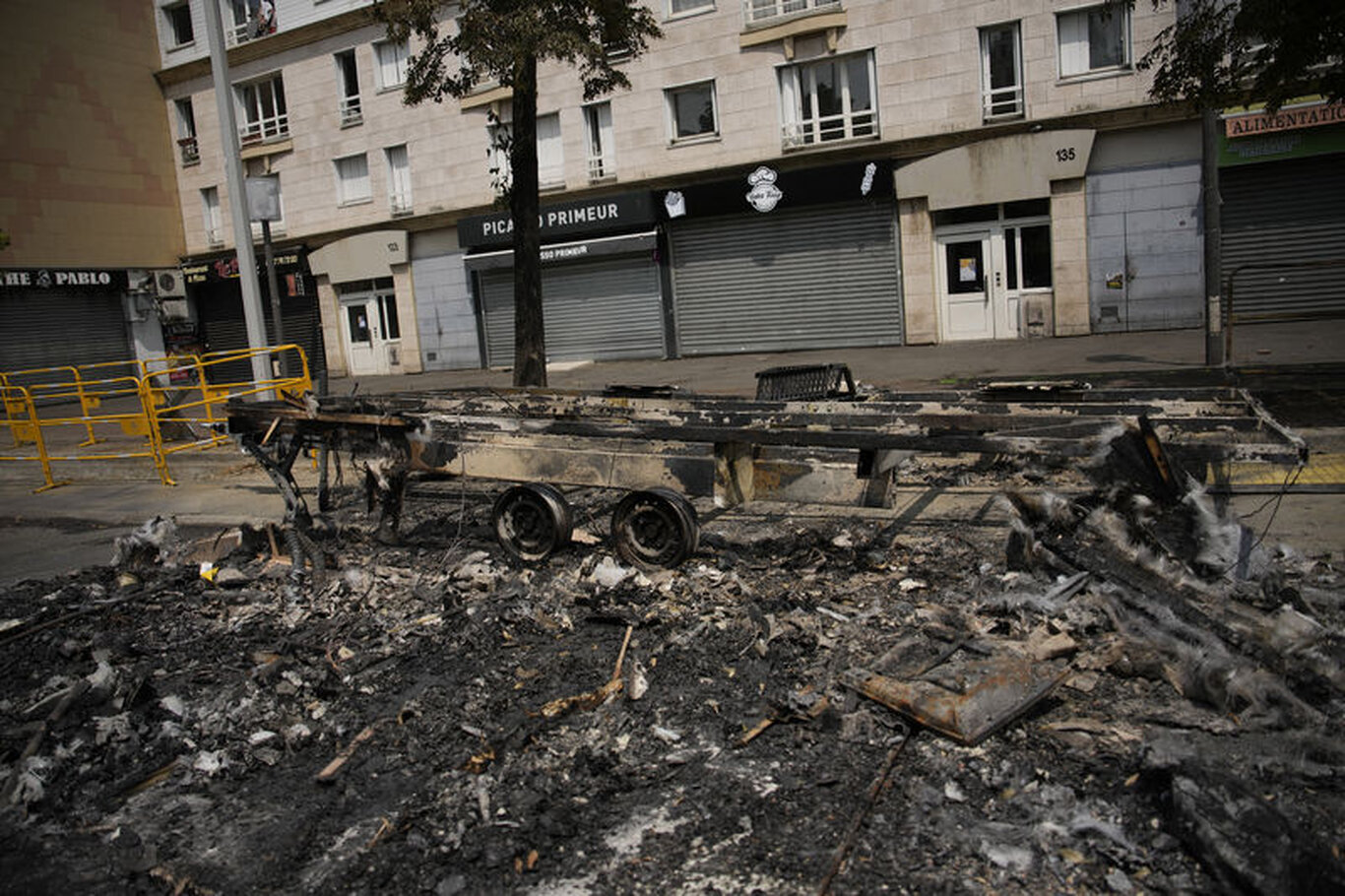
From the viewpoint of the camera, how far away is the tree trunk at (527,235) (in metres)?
13.4

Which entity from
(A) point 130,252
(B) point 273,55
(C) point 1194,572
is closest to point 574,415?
(C) point 1194,572

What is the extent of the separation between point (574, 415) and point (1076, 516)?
3505 mm

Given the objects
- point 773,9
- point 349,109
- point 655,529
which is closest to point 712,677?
point 655,529

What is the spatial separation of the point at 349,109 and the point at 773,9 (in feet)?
43.3

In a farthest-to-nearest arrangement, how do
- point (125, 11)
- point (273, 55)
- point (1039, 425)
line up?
point (125, 11) → point (273, 55) → point (1039, 425)

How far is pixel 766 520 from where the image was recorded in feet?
23.5

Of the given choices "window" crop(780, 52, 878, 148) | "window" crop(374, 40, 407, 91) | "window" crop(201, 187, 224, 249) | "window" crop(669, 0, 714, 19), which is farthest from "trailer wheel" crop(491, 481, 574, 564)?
"window" crop(201, 187, 224, 249)

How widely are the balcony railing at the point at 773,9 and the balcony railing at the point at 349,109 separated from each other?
12202 millimetres

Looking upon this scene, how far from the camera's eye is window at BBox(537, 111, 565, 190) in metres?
24.5

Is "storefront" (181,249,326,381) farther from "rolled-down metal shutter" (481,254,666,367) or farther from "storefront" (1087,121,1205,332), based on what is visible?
"storefront" (1087,121,1205,332)

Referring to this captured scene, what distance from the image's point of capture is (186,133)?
32062 millimetres

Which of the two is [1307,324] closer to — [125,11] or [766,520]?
[766,520]

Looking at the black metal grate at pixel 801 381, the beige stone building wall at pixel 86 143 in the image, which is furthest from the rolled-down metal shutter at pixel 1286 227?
the beige stone building wall at pixel 86 143

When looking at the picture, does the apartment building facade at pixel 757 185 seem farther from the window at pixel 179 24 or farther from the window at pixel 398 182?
the window at pixel 179 24
